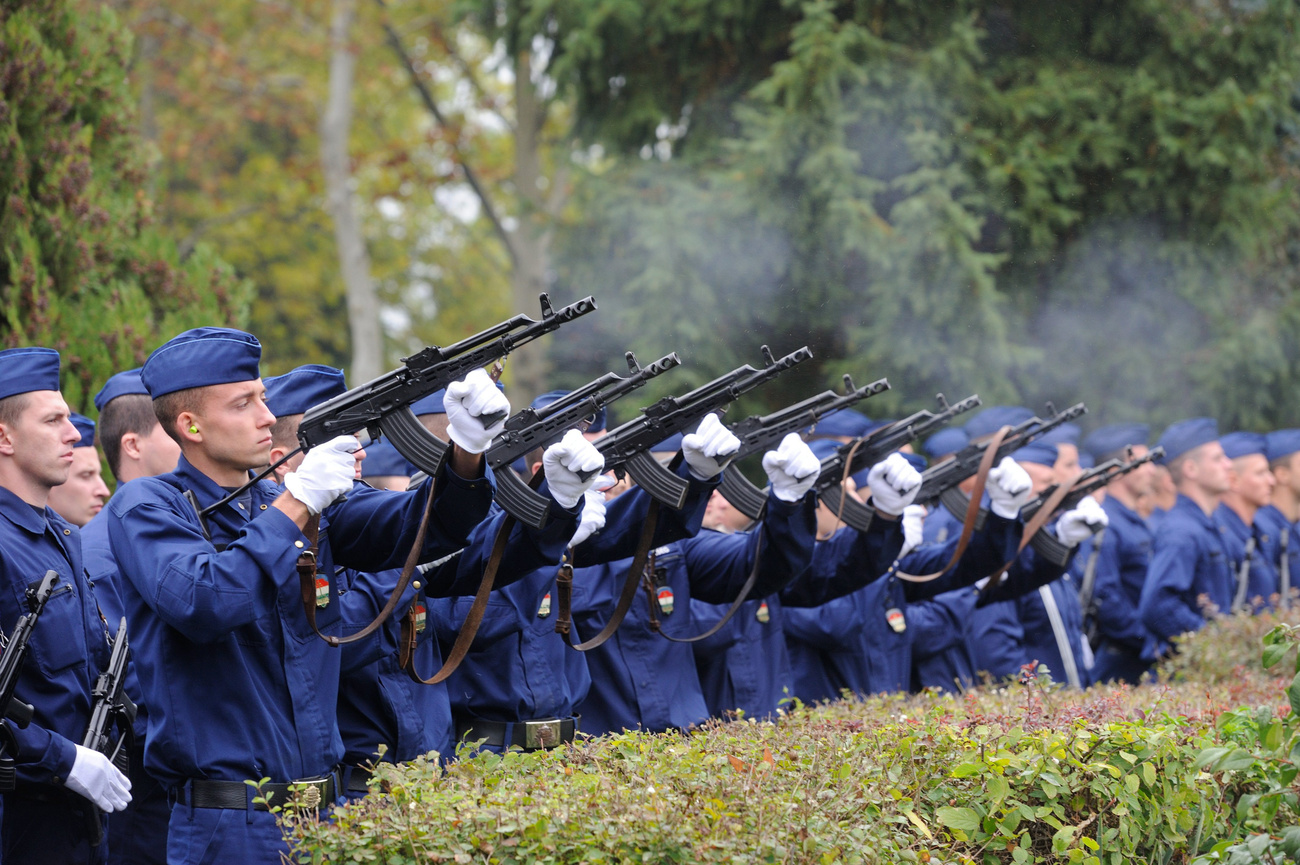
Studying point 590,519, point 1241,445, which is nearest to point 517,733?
point 590,519

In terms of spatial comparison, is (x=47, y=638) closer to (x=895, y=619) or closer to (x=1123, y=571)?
(x=895, y=619)

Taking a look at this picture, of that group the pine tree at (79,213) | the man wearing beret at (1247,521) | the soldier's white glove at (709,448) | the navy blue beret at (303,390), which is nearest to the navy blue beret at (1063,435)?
the man wearing beret at (1247,521)

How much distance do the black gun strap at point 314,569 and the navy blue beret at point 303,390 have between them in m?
0.78

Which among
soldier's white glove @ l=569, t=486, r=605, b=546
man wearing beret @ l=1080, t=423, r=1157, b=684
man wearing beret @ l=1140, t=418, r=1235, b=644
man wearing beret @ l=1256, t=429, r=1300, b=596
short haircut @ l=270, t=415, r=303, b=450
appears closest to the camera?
short haircut @ l=270, t=415, r=303, b=450

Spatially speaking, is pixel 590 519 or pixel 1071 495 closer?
pixel 590 519

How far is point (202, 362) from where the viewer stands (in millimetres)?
4023

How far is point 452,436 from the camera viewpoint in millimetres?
4062

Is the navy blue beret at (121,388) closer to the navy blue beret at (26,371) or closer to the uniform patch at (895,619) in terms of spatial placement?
the navy blue beret at (26,371)

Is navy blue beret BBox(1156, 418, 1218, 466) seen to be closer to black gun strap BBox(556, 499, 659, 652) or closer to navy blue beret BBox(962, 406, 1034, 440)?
navy blue beret BBox(962, 406, 1034, 440)

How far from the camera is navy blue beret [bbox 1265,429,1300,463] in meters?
11.3

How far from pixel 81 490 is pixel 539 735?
237 cm

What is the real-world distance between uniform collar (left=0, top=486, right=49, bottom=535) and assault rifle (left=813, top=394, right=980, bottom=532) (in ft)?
10.8

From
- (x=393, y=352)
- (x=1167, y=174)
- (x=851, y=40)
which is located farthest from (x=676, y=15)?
(x=393, y=352)

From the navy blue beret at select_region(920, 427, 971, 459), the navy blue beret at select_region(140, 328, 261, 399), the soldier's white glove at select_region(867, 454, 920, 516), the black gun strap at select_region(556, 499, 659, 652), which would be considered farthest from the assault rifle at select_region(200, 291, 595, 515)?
the navy blue beret at select_region(920, 427, 971, 459)
